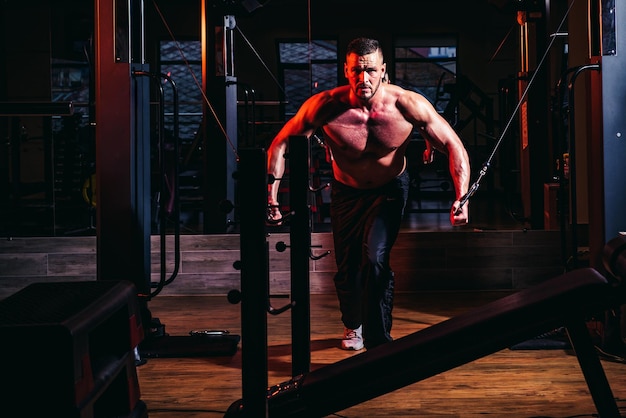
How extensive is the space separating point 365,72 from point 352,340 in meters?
1.26

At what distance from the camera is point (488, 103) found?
29.4 feet

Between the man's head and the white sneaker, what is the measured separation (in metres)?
1.11

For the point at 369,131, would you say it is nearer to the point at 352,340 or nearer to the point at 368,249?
the point at 368,249

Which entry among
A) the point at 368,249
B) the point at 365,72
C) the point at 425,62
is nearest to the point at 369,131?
the point at 365,72

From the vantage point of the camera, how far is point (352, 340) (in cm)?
383

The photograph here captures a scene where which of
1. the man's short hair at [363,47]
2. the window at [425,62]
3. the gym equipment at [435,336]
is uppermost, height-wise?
the window at [425,62]

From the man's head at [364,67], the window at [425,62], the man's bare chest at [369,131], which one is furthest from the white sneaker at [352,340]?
the window at [425,62]

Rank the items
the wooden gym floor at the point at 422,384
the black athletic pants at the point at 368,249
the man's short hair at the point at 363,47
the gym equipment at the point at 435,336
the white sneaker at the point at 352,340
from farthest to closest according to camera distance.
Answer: the white sneaker at the point at 352,340 < the black athletic pants at the point at 368,249 < the man's short hair at the point at 363,47 < the wooden gym floor at the point at 422,384 < the gym equipment at the point at 435,336

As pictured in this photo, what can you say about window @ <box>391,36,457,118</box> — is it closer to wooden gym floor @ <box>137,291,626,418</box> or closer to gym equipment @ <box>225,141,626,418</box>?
wooden gym floor @ <box>137,291,626,418</box>

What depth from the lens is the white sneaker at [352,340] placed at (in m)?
3.82

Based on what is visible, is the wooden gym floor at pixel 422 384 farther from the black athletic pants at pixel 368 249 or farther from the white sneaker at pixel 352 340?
the black athletic pants at pixel 368 249

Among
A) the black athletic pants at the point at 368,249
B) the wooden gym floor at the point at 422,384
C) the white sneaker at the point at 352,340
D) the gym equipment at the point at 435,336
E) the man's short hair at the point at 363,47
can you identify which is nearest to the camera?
the gym equipment at the point at 435,336

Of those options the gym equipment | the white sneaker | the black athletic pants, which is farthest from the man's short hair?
the gym equipment

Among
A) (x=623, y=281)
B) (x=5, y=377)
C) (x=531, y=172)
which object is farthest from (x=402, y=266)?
(x=5, y=377)
